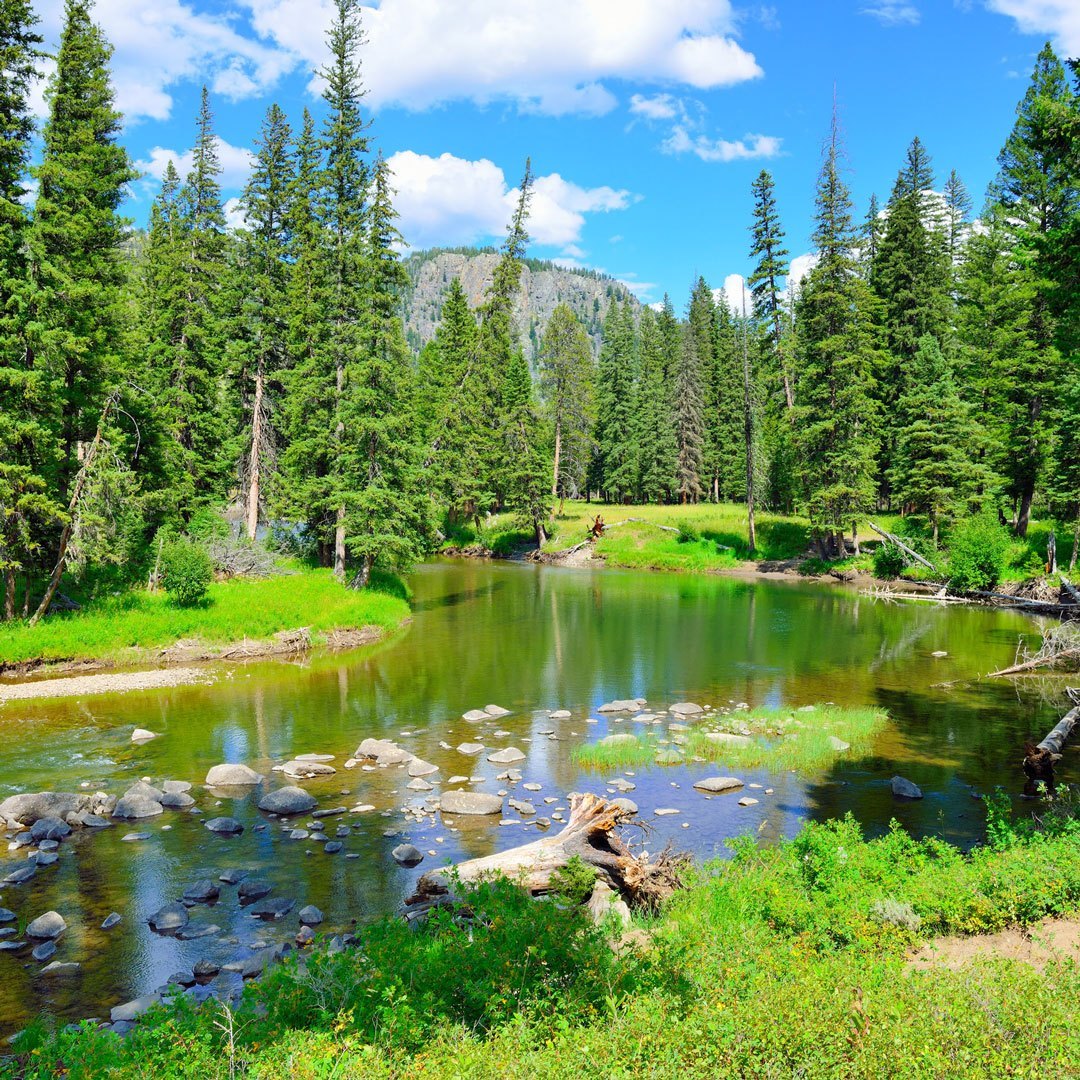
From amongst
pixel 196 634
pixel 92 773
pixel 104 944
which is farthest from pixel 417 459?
pixel 104 944

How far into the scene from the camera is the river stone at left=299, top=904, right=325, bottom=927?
34.0 feet

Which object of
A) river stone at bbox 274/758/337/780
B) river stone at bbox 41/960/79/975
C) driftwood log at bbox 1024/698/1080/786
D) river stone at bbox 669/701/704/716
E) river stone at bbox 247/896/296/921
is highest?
driftwood log at bbox 1024/698/1080/786

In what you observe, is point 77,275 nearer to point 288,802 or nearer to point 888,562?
point 288,802

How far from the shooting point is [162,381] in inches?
1296

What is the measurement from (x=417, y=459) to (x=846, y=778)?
25.6 meters

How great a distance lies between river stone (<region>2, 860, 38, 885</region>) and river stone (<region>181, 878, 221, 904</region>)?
2.61m

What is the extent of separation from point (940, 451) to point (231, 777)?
43.1m

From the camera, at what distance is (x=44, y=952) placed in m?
9.55

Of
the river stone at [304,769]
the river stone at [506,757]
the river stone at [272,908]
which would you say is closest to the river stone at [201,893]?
the river stone at [272,908]

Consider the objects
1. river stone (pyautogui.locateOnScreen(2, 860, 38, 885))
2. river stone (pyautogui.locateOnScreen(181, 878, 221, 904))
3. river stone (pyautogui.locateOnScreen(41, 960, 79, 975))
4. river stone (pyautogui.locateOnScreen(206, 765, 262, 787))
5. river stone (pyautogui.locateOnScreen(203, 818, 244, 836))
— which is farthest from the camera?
river stone (pyautogui.locateOnScreen(206, 765, 262, 787))

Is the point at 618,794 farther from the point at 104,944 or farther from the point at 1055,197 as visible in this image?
the point at 1055,197

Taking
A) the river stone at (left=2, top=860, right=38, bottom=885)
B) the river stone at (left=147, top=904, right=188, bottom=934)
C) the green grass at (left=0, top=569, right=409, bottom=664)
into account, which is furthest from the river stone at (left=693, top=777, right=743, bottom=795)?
the green grass at (left=0, top=569, right=409, bottom=664)

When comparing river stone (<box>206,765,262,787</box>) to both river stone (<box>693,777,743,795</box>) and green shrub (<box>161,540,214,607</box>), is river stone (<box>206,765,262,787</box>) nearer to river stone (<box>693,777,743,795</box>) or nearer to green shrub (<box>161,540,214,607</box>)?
river stone (<box>693,777,743,795</box>)

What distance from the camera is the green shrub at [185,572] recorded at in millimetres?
26297
